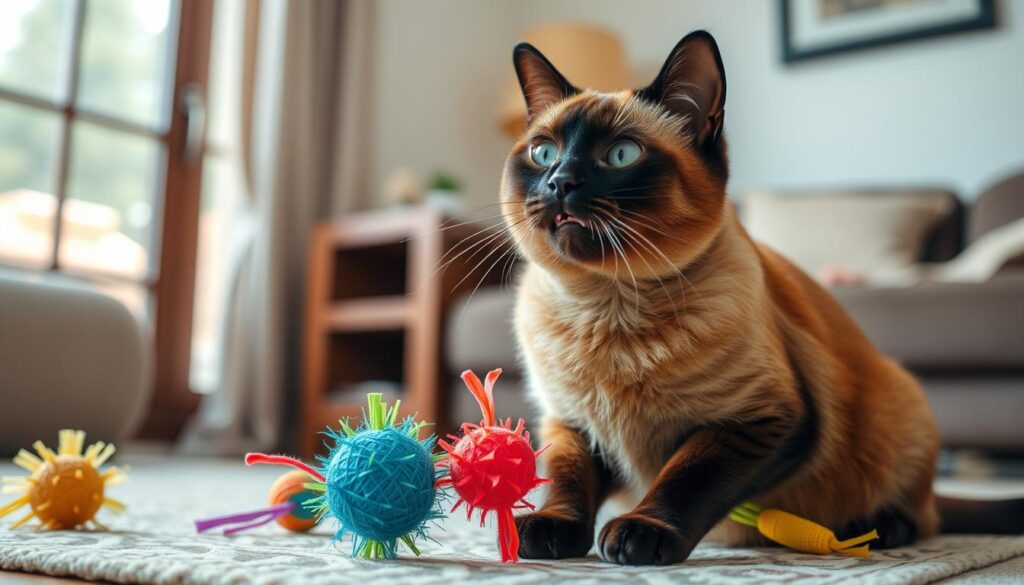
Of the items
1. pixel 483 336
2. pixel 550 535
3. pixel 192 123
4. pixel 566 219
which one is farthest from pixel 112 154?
pixel 550 535

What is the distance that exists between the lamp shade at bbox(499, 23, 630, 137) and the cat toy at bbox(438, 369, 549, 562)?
271 cm

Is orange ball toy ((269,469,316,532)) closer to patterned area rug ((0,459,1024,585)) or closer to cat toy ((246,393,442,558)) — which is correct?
patterned area rug ((0,459,1024,585))

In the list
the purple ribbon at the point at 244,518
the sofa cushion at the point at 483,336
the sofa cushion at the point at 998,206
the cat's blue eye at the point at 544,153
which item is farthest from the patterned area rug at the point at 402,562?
the sofa cushion at the point at 998,206

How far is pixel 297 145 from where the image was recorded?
3.17 meters

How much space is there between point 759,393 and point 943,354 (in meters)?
1.44

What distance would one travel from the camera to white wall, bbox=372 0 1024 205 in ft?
11.0

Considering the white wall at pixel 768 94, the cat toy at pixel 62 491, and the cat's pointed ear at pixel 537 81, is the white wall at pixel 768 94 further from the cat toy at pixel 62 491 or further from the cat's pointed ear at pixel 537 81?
the cat toy at pixel 62 491

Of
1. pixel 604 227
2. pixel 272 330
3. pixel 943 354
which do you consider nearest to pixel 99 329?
pixel 272 330

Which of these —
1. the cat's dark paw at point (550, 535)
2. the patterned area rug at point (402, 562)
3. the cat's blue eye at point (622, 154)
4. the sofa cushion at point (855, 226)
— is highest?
the sofa cushion at point (855, 226)

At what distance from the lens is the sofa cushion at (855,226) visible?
9.58ft

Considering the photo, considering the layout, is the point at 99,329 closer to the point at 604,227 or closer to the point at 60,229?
the point at 60,229

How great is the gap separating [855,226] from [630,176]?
7.63 feet

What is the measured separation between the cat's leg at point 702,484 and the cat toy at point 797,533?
0.05 m

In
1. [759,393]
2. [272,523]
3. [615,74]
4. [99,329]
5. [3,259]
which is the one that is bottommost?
[272,523]
